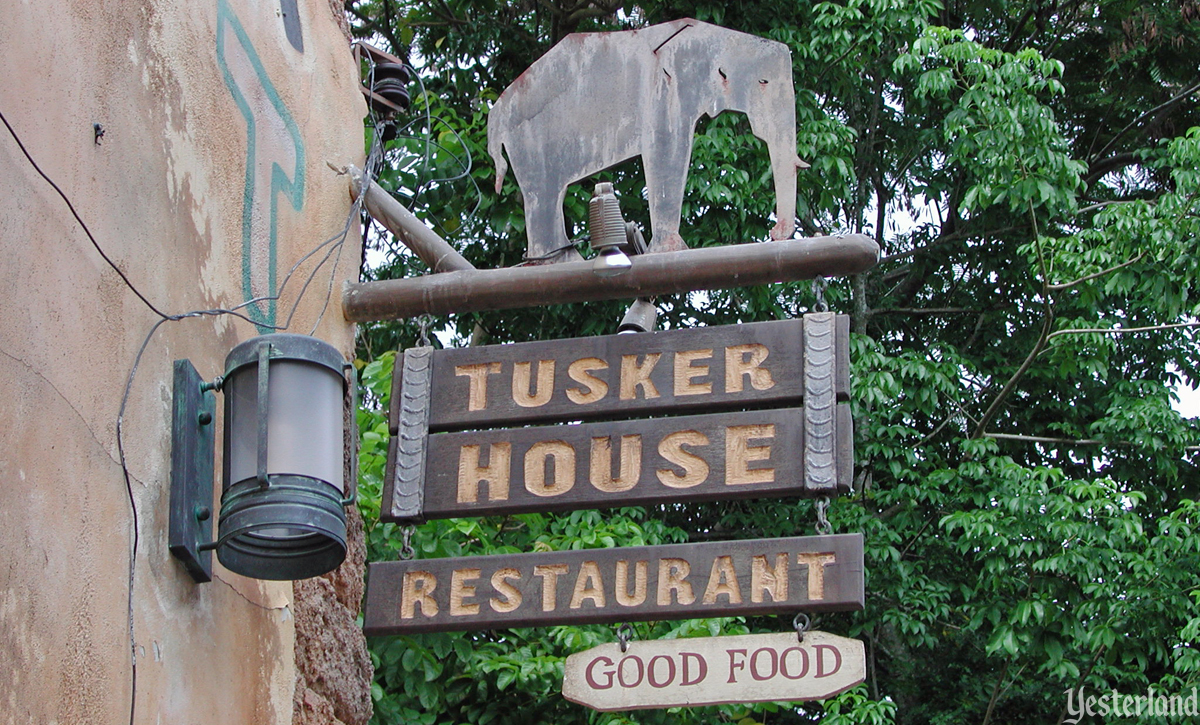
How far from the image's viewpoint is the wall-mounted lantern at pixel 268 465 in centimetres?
348

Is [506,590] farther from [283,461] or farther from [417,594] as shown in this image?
[283,461]

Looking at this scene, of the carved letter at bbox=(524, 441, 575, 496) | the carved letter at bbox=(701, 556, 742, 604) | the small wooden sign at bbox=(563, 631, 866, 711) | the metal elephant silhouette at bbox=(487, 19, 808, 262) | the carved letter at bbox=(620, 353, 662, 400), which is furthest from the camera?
the metal elephant silhouette at bbox=(487, 19, 808, 262)

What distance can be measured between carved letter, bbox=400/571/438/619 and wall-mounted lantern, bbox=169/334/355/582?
2.08 ft

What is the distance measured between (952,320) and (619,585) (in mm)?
8828

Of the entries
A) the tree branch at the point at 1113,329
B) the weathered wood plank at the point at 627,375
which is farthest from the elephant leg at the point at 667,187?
the tree branch at the point at 1113,329

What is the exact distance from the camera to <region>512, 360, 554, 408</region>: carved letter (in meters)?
4.48

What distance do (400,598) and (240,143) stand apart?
1435 mm

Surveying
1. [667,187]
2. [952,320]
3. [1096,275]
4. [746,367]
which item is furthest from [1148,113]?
[746,367]

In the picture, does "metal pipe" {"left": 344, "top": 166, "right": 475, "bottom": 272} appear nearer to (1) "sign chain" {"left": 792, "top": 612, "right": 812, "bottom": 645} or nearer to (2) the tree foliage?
(1) "sign chain" {"left": 792, "top": 612, "right": 812, "bottom": 645}

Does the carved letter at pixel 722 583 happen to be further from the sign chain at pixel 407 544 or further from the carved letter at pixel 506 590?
the sign chain at pixel 407 544

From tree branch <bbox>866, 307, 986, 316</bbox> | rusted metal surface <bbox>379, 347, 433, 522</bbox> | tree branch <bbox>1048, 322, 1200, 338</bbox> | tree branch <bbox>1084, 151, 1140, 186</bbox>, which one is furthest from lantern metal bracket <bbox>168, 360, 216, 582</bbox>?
tree branch <bbox>1084, 151, 1140, 186</bbox>

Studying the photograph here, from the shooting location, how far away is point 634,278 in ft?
15.3

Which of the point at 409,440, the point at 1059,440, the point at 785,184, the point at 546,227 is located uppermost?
the point at 1059,440

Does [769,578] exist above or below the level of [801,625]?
above
